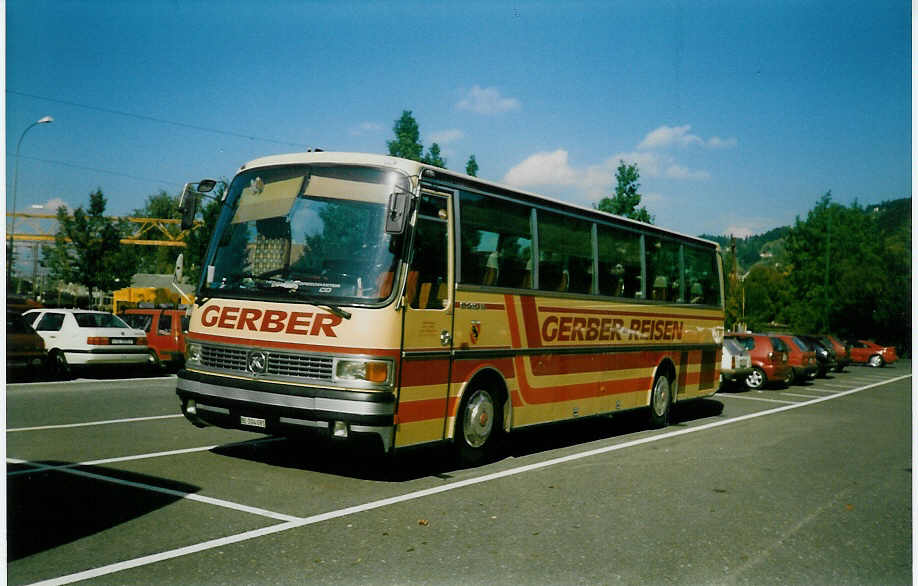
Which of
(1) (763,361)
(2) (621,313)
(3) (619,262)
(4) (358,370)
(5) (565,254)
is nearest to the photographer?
(4) (358,370)

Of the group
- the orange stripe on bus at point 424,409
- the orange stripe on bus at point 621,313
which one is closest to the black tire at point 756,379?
the orange stripe on bus at point 621,313

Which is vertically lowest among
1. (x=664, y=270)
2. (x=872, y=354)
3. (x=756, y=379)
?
(x=872, y=354)

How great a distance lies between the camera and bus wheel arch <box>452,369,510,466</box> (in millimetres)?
8695

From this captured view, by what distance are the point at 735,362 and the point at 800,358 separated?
4.56 m

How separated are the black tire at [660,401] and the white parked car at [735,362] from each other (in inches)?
367

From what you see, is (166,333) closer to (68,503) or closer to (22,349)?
(22,349)

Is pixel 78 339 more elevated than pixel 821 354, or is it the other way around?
pixel 78 339

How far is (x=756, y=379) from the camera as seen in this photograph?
2375 centimetres

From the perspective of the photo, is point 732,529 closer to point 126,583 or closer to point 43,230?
point 126,583

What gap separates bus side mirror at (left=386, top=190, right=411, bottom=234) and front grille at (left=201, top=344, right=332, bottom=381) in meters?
1.32

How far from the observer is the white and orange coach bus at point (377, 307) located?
295 inches

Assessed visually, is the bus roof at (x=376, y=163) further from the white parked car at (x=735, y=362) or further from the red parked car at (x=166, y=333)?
the white parked car at (x=735, y=362)

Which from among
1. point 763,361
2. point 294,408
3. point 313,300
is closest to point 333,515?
point 294,408

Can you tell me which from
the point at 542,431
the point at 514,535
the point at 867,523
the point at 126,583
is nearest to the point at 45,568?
the point at 126,583
